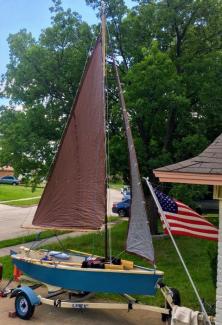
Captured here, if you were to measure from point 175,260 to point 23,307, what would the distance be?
7101 mm

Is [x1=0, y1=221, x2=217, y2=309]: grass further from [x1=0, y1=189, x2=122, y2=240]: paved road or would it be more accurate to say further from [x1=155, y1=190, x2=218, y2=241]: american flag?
[x1=155, y1=190, x2=218, y2=241]: american flag

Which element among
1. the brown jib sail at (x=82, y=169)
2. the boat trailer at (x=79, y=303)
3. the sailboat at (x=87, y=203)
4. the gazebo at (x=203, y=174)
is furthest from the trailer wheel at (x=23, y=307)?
the gazebo at (x=203, y=174)

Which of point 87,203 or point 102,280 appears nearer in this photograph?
point 102,280

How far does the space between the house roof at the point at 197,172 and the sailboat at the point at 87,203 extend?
205 cm

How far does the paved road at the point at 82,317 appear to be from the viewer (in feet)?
32.8

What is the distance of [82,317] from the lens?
407 inches

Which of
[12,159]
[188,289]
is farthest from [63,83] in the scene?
[188,289]

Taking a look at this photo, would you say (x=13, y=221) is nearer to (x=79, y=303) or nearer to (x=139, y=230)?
(x=79, y=303)

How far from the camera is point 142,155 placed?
17.8 m

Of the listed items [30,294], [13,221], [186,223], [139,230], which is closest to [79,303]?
[30,294]

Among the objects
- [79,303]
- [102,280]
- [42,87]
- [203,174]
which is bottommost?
[79,303]

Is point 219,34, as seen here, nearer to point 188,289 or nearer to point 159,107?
point 159,107

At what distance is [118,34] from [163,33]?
71.8 inches

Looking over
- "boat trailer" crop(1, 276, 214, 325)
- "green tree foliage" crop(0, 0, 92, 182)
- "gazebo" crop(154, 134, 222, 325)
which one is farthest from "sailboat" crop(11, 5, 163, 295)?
"green tree foliage" crop(0, 0, 92, 182)
